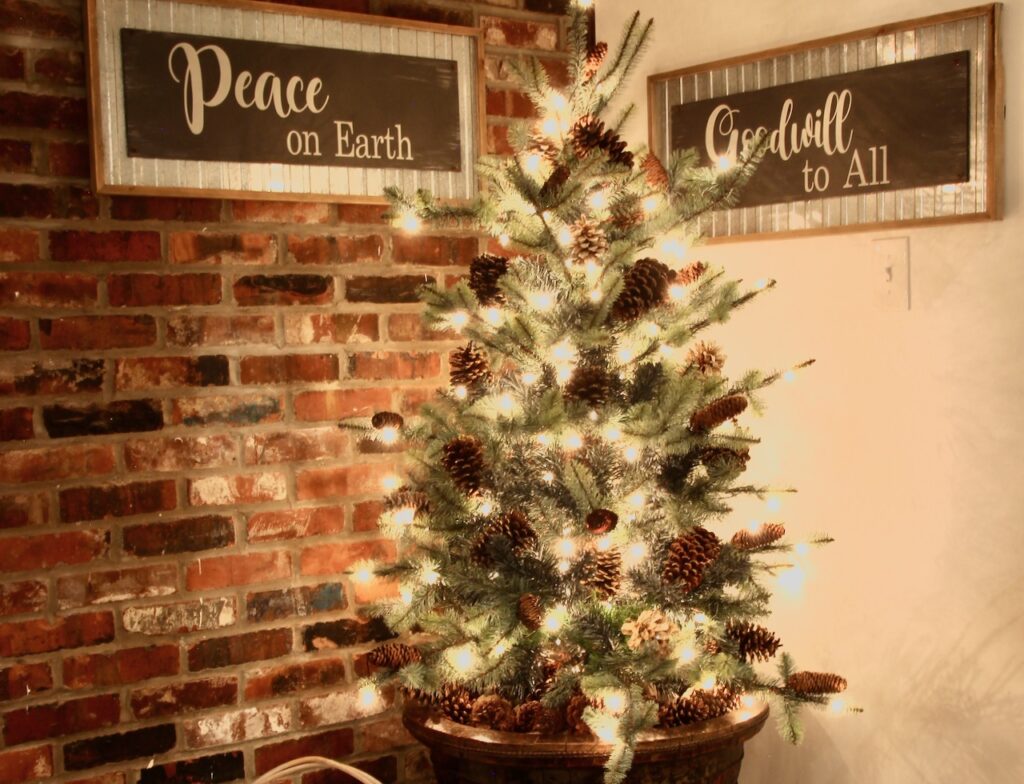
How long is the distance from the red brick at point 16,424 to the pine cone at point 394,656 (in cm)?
74

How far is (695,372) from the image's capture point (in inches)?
80.7

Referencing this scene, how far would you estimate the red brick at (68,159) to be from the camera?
2121mm

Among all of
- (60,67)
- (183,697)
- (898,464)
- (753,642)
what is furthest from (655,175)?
(183,697)

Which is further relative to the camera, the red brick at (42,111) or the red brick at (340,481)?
the red brick at (340,481)

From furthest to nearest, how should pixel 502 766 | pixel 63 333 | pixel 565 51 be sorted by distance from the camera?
1. pixel 565 51
2. pixel 63 333
3. pixel 502 766

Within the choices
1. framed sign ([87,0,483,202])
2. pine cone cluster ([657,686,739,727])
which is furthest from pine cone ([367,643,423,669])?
framed sign ([87,0,483,202])

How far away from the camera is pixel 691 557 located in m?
1.97

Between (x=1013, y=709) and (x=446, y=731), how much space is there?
41.5 inches

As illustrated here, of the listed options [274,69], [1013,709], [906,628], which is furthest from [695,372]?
[274,69]

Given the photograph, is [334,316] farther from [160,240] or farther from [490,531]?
[490,531]

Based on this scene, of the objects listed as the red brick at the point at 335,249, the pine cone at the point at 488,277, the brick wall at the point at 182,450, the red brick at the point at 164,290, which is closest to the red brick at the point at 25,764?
the brick wall at the point at 182,450

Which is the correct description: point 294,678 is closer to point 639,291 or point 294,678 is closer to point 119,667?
point 119,667

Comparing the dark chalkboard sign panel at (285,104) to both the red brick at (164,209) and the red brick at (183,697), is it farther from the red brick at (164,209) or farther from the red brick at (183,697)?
the red brick at (183,697)

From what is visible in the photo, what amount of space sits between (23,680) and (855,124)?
1913 mm
